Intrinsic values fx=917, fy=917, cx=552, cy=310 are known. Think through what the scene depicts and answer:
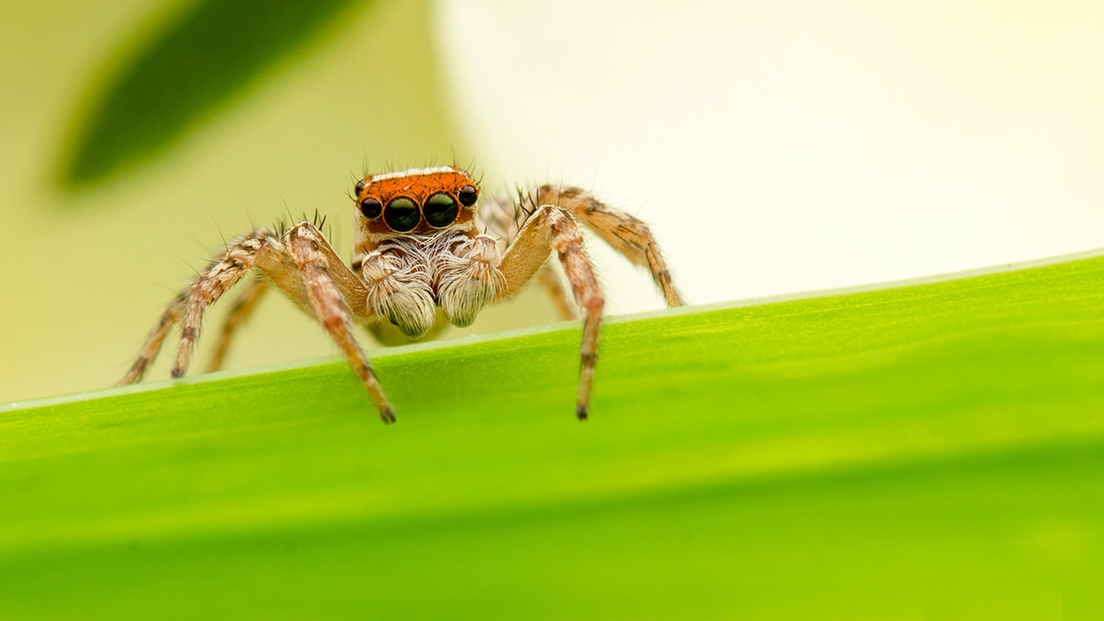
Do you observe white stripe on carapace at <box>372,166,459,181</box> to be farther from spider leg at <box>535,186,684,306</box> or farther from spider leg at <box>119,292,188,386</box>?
spider leg at <box>119,292,188,386</box>

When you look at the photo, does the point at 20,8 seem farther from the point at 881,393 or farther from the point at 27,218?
the point at 881,393

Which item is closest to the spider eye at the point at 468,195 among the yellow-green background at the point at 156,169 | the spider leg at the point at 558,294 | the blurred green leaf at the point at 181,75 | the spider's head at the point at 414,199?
the spider's head at the point at 414,199

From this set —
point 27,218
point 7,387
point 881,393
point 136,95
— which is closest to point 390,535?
point 881,393

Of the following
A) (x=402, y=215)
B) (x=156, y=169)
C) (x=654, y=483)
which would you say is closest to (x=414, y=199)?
(x=402, y=215)

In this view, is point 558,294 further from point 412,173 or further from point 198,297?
point 198,297

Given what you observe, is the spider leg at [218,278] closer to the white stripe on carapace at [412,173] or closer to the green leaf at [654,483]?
the white stripe on carapace at [412,173]
